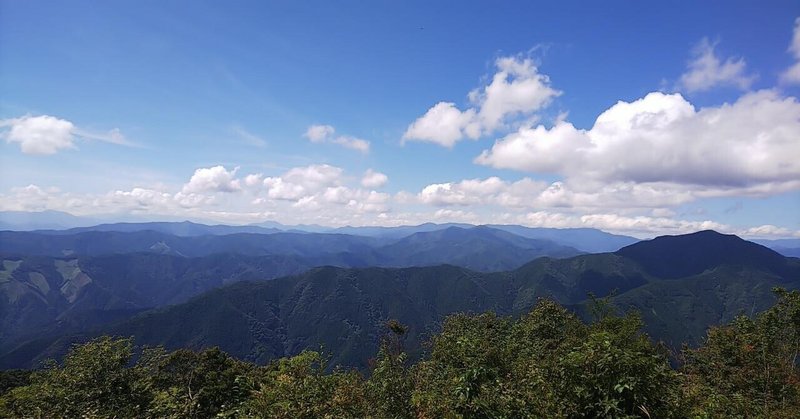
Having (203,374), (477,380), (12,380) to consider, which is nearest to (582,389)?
(477,380)

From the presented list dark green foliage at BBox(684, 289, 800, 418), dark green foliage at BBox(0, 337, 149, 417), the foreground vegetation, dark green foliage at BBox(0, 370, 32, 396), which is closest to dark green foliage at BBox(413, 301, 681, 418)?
the foreground vegetation

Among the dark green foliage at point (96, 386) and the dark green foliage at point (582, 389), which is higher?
the dark green foliage at point (582, 389)

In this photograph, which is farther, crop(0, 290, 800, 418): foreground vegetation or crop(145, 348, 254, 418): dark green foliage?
crop(145, 348, 254, 418): dark green foliage

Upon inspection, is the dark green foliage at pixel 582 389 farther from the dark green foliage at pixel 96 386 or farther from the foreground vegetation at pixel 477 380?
the dark green foliage at pixel 96 386

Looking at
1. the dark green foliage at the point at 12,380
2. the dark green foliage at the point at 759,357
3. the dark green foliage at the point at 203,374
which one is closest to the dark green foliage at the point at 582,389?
the dark green foliage at the point at 203,374

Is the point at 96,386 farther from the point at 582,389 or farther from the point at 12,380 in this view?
the point at 12,380

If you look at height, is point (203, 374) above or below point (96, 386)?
below

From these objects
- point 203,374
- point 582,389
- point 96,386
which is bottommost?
point 203,374

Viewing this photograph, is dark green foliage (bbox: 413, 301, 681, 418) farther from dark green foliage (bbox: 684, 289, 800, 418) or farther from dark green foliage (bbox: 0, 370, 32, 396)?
dark green foliage (bbox: 0, 370, 32, 396)

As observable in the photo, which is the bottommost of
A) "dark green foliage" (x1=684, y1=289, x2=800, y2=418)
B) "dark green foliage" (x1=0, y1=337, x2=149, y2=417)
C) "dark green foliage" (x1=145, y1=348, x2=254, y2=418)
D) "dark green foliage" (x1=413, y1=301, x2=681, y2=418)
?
"dark green foliage" (x1=145, y1=348, x2=254, y2=418)
